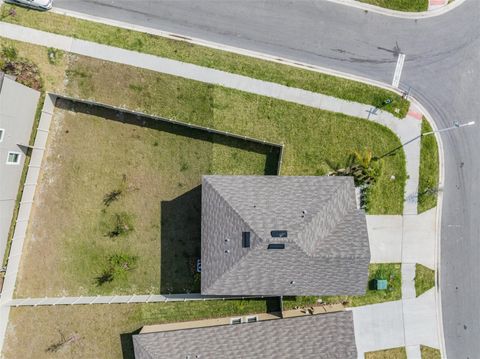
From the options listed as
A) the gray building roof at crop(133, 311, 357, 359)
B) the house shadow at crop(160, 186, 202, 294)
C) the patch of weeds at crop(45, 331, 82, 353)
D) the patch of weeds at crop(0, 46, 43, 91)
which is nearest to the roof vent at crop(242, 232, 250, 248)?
the house shadow at crop(160, 186, 202, 294)

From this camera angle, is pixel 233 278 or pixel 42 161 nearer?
pixel 233 278

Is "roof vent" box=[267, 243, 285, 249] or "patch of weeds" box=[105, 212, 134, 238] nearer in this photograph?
"roof vent" box=[267, 243, 285, 249]

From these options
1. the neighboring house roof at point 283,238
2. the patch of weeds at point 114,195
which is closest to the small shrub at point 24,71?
the patch of weeds at point 114,195

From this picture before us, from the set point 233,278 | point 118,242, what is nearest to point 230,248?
point 233,278

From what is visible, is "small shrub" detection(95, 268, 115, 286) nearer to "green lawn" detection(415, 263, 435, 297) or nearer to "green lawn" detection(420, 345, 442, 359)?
"green lawn" detection(415, 263, 435, 297)

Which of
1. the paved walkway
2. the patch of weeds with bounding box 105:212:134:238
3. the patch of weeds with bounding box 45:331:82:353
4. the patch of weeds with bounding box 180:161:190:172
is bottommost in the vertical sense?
the patch of weeds with bounding box 45:331:82:353

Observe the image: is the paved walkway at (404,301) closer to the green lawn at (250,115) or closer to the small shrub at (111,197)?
the green lawn at (250,115)

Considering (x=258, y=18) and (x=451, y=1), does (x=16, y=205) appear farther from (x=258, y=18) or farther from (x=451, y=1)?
(x=451, y=1)
